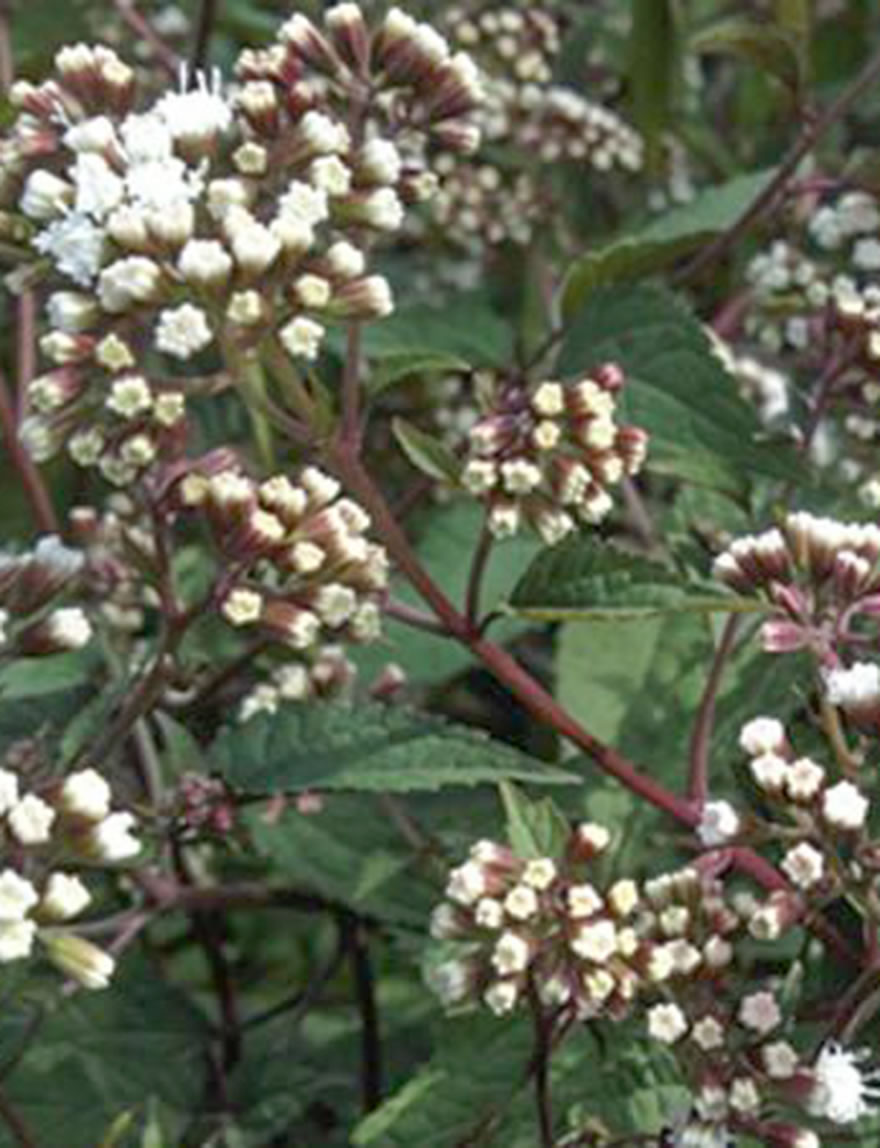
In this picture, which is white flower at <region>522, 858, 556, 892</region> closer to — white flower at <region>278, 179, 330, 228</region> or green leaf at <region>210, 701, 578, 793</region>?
green leaf at <region>210, 701, 578, 793</region>

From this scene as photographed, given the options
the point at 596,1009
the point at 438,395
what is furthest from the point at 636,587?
the point at 438,395

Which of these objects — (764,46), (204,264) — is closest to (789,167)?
(764,46)

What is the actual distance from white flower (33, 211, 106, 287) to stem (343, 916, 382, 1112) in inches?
40.3

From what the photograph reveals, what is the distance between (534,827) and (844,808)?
1.08 feet

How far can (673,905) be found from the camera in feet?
8.16

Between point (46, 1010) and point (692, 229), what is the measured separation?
1.41 metres

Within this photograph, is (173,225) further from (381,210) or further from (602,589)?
(602,589)

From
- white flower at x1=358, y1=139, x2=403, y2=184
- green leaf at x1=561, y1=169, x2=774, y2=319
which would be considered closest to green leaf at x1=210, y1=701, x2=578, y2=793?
white flower at x1=358, y1=139, x2=403, y2=184

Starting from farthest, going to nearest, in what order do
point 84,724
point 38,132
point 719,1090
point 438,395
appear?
point 438,395, point 84,724, point 38,132, point 719,1090

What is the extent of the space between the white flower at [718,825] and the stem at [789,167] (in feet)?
3.54

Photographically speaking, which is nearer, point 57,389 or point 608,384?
point 57,389

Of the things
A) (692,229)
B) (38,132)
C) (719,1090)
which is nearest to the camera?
(719,1090)

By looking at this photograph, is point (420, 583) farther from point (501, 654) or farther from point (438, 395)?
point (438, 395)

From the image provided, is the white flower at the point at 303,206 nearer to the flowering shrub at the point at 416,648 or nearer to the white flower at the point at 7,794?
the flowering shrub at the point at 416,648
